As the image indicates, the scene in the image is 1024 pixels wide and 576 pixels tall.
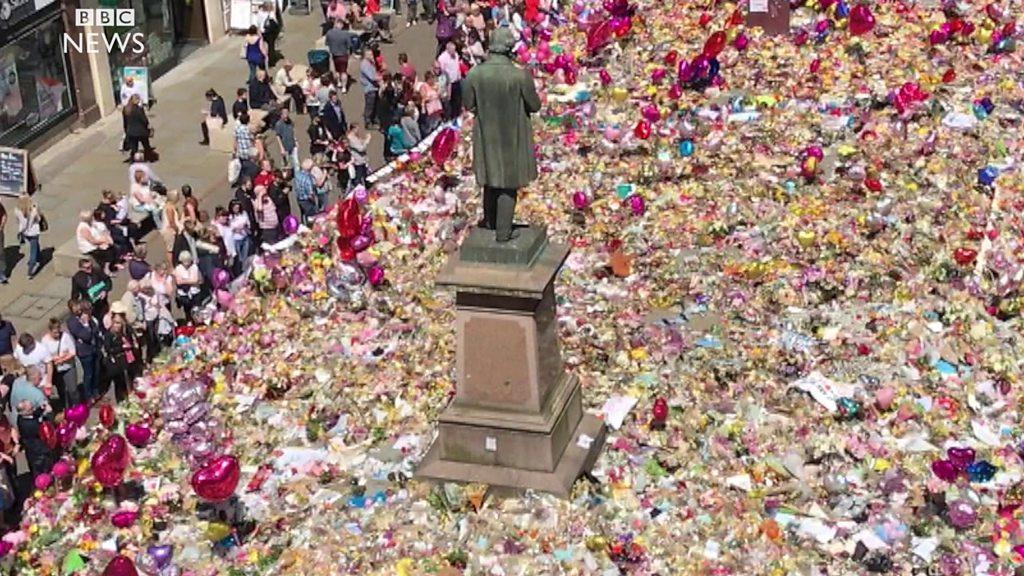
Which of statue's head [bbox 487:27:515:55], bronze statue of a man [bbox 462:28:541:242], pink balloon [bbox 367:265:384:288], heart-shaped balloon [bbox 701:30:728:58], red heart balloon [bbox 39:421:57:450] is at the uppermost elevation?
statue's head [bbox 487:27:515:55]

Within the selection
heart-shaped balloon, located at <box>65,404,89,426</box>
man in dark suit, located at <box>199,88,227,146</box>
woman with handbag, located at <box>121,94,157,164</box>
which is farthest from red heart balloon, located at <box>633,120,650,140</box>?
heart-shaped balloon, located at <box>65,404,89,426</box>

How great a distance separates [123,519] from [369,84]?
10.5m

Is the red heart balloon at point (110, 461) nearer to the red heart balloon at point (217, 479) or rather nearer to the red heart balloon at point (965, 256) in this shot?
the red heart balloon at point (217, 479)

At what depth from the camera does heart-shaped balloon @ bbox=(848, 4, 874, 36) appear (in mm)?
23203

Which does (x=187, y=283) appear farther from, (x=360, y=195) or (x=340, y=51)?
(x=340, y=51)

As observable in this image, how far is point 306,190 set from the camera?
1819cm

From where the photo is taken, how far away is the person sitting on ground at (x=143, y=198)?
18.5 metres

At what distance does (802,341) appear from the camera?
48.5 ft

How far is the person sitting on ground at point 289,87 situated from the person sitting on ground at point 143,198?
4.49m

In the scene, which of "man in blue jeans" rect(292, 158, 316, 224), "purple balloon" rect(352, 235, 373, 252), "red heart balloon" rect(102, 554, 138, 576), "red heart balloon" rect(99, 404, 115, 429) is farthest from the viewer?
"man in blue jeans" rect(292, 158, 316, 224)

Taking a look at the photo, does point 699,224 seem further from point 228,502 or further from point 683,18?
point 683,18

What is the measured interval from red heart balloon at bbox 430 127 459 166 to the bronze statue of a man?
665 cm

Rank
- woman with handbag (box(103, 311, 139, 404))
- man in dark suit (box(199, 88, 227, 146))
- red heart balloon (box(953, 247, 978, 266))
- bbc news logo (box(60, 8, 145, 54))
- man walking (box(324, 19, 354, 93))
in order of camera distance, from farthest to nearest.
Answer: man walking (box(324, 19, 354, 93)) < bbc news logo (box(60, 8, 145, 54)) < man in dark suit (box(199, 88, 227, 146)) < red heart balloon (box(953, 247, 978, 266)) < woman with handbag (box(103, 311, 139, 404))

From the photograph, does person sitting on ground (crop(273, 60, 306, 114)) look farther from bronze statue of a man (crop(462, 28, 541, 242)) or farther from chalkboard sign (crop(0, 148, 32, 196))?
bronze statue of a man (crop(462, 28, 541, 242))
